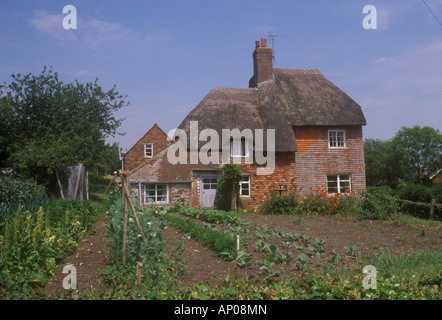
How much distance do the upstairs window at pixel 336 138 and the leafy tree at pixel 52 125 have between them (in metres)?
14.7

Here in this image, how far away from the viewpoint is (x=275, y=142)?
20.0 m

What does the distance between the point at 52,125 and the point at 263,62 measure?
1417cm

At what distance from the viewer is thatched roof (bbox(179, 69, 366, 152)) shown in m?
20.6

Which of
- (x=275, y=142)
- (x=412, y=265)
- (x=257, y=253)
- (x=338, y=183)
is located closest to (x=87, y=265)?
(x=257, y=253)

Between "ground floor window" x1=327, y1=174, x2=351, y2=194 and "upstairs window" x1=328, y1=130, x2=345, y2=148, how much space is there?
1.82 m

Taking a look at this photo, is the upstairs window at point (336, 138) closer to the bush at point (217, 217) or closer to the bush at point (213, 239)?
the bush at point (217, 217)

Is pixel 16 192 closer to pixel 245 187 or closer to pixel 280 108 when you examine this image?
pixel 245 187

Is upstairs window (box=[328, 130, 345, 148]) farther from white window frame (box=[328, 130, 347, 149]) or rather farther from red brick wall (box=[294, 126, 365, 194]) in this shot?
red brick wall (box=[294, 126, 365, 194])

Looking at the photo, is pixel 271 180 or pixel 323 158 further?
pixel 323 158

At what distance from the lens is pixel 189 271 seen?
6.48 m

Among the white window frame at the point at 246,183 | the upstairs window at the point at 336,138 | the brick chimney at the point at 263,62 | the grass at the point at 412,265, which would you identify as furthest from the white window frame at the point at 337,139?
the grass at the point at 412,265

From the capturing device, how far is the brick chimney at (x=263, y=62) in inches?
900

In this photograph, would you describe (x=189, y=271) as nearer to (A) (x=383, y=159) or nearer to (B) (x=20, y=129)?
(B) (x=20, y=129)

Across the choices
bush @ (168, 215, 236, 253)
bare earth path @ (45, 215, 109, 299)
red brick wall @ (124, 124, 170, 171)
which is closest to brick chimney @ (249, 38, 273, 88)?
red brick wall @ (124, 124, 170, 171)
